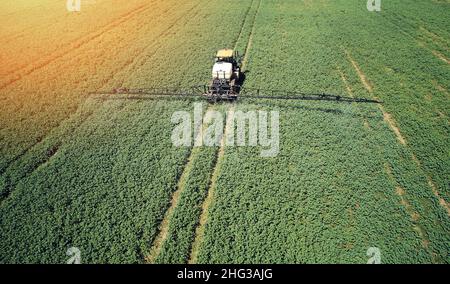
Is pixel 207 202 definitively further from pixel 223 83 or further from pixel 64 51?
pixel 64 51

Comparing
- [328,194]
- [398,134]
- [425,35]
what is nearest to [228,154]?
[328,194]

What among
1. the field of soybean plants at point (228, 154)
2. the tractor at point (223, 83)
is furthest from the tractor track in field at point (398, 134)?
the tractor at point (223, 83)

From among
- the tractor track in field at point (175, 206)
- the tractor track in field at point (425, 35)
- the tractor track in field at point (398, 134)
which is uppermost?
the tractor track in field at point (425, 35)

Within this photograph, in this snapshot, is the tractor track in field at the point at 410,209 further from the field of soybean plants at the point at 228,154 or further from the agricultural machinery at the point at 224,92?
the agricultural machinery at the point at 224,92
